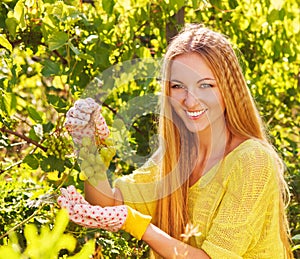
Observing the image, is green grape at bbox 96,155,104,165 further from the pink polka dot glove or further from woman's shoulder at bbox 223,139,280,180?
woman's shoulder at bbox 223,139,280,180

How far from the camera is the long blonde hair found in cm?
A: 194

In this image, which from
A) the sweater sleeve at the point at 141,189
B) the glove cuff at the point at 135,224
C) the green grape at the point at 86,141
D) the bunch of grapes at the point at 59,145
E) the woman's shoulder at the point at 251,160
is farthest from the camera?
the sweater sleeve at the point at 141,189

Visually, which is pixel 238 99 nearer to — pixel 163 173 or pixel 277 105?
pixel 163 173

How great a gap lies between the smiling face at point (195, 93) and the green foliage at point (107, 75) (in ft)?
0.96

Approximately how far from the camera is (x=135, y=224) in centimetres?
177

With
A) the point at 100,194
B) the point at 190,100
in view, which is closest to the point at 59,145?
the point at 100,194

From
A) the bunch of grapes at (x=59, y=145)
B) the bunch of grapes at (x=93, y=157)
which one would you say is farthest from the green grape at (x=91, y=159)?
the bunch of grapes at (x=59, y=145)

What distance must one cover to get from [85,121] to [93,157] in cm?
10

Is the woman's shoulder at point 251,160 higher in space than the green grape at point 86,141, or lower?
lower

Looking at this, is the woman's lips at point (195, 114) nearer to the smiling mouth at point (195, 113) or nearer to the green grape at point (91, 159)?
the smiling mouth at point (195, 113)

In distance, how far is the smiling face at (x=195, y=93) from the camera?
191cm

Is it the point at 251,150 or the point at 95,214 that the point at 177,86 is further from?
the point at 95,214

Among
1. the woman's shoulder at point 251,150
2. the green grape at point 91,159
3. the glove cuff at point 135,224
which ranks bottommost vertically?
the glove cuff at point 135,224

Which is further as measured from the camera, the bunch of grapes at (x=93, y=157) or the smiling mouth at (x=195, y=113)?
the smiling mouth at (x=195, y=113)
